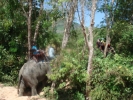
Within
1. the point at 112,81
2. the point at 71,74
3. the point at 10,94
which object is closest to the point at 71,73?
the point at 71,74

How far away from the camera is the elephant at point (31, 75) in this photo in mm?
10688

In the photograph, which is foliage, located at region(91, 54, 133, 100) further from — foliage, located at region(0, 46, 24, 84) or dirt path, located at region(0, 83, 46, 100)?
foliage, located at region(0, 46, 24, 84)

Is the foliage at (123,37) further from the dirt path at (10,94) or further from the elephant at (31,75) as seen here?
the dirt path at (10,94)

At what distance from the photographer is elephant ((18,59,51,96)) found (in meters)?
10.7

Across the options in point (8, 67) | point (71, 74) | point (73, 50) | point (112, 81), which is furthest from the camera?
point (8, 67)

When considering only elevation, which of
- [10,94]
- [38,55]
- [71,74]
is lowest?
[10,94]

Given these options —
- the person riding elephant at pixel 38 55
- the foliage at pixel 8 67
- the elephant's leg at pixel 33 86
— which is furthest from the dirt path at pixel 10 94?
the person riding elephant at pixel 38 55

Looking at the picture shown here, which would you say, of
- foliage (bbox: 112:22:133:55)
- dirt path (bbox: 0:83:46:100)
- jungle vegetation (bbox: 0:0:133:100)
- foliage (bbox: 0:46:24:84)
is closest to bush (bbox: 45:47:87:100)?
jungle vegetation (bbox: 0:0:133:100)

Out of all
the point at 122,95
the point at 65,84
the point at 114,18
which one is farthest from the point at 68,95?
the point at 114,18

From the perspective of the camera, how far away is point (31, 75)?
1072 cm

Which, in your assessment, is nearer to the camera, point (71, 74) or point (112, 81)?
point (112, 81)

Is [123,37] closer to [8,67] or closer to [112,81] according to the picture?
[112,81]

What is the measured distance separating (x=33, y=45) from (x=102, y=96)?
5.27m

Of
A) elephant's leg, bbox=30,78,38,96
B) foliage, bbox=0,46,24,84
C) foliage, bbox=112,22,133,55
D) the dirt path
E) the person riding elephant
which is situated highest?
foliage, bbox=112,22,133,55
